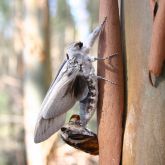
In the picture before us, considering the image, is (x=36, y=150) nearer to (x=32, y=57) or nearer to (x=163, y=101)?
(x=32, y=57)

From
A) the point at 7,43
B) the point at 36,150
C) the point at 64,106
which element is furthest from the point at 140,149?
the point at 7,43

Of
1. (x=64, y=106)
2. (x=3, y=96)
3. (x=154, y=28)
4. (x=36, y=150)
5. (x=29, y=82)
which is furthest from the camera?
(x=3, y=96)

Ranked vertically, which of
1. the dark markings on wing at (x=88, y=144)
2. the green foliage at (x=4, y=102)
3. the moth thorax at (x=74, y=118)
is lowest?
the green foliage at (x=4, y=102)

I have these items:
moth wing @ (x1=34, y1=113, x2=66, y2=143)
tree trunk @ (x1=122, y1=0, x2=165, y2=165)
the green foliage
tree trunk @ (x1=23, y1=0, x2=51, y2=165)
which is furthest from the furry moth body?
the green foliage

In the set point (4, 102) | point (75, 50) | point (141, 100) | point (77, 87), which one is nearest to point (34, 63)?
point (75, 50)

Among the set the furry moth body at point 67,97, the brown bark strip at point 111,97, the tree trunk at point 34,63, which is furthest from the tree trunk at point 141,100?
the tree trunk at point 34,63

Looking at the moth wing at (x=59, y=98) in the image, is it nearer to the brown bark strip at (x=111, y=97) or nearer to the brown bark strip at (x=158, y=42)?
the brown bark strip at (x=111, y=97)

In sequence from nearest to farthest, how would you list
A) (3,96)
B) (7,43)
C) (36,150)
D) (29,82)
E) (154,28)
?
(154,28), (36,150), (29,82), (3,96), (7,43)
